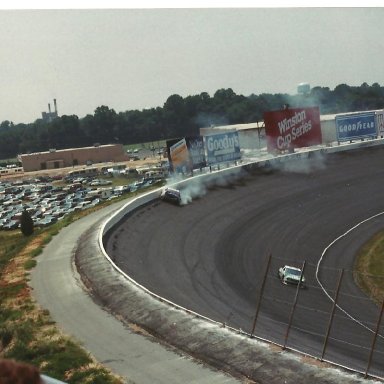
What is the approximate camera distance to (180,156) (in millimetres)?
46688

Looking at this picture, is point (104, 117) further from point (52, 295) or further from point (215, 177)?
point (52, 295)

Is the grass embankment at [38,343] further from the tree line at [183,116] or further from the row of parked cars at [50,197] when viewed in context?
the tree line at [183,116]

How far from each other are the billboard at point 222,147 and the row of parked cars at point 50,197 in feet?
64.0

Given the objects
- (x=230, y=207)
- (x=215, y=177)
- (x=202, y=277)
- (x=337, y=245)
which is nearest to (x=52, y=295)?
(x=202, y=277)

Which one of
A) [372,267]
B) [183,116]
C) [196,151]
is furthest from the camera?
[183,116]

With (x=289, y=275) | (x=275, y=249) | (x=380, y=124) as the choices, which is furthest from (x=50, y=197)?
(x=289, y=275)

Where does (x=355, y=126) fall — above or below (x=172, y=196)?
above

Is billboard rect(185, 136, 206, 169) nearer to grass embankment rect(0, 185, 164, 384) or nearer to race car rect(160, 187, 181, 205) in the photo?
race car rect(160, 187, 181, 205)

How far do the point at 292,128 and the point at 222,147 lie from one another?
8292 millimetres

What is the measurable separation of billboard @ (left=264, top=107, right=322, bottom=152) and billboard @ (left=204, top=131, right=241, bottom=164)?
3.61 metres

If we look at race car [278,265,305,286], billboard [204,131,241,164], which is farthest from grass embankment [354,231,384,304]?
billboard [204,131,241,164]

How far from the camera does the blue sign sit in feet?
190

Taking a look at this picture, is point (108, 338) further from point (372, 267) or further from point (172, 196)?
point (172, 196)

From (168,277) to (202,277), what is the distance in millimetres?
1672
